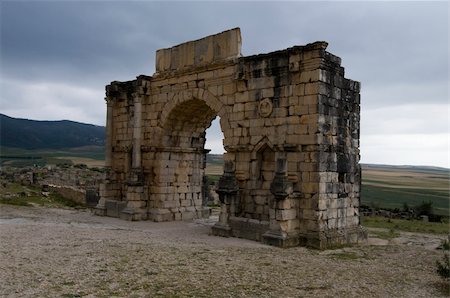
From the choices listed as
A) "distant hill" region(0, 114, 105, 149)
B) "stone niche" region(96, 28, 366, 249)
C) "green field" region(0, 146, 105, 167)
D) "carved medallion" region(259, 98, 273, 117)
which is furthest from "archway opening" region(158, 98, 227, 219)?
"distant hill" region(0, 114, 105, 149)

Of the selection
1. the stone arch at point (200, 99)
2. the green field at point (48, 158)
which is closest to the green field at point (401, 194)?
the stone arch at point (200, 99)

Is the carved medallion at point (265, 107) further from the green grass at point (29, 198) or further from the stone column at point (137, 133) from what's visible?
the green grass at point (29, 198)

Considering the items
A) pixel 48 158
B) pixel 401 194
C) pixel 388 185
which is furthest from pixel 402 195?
pixel 48 158

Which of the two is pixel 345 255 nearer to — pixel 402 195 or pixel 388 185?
pixel 402 195

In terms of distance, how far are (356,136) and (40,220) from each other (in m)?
10.1

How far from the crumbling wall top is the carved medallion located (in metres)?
1.85

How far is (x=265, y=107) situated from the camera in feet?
40.1

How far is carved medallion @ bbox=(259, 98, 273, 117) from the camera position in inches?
476

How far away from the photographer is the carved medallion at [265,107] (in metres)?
12.1

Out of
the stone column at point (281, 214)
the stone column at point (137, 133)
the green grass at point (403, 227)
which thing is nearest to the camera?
the stone column at point (281, 214)

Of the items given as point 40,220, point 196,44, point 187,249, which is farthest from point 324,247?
point 40,220

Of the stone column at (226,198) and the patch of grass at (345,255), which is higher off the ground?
the stone column at (226,198)

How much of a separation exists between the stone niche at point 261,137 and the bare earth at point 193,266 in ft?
2.90

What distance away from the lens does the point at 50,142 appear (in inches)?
4998
